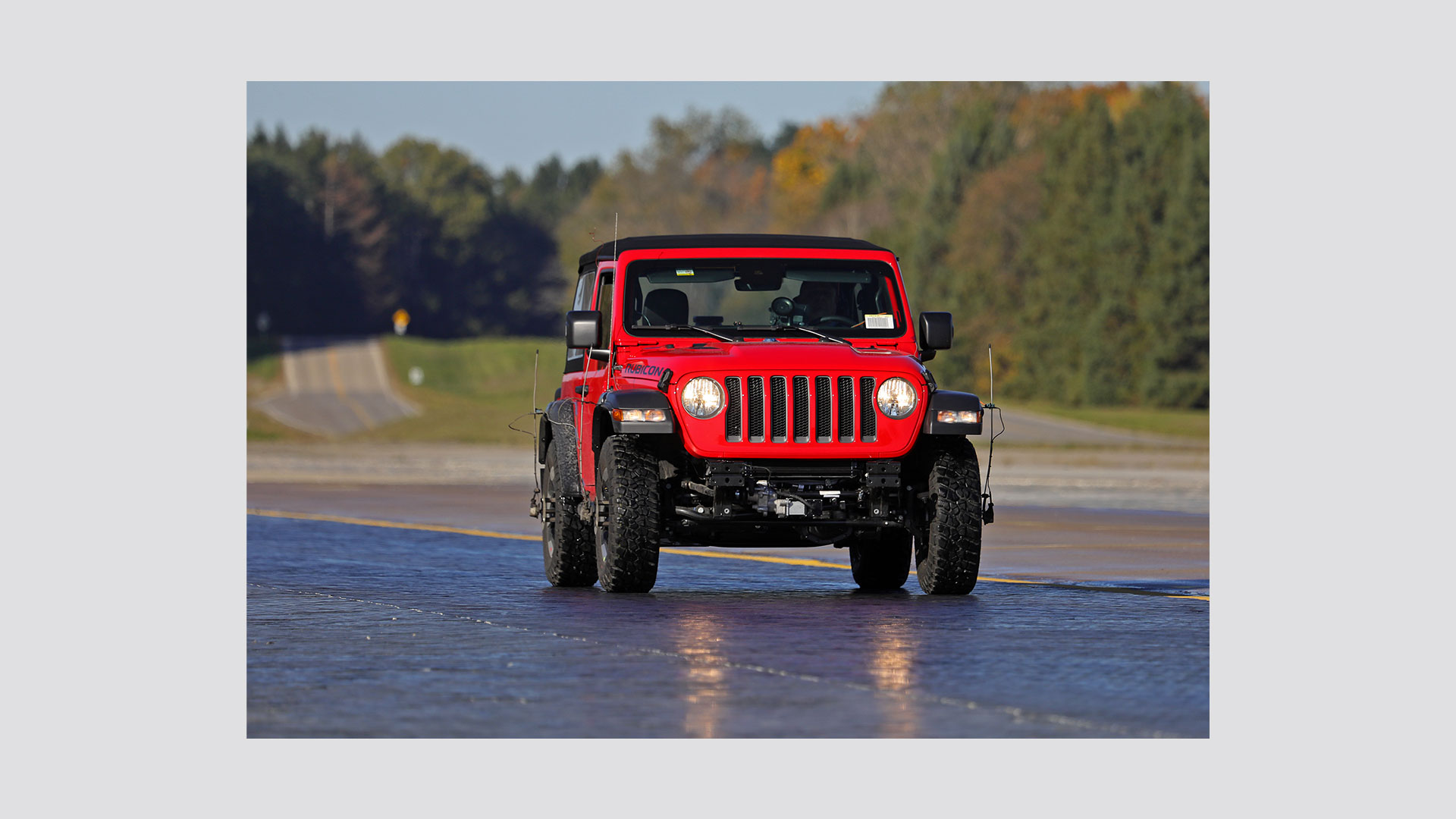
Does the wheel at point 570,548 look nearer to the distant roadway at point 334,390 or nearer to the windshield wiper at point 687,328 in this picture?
the windshield wiper at point 687,328

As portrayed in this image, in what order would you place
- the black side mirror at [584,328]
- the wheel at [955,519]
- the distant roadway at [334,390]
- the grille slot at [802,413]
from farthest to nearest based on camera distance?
the distant roadway at [334,390], the black side mirror at [584,328], the wheel at [955,519], the grille slot at [802,413]

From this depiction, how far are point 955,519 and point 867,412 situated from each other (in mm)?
981

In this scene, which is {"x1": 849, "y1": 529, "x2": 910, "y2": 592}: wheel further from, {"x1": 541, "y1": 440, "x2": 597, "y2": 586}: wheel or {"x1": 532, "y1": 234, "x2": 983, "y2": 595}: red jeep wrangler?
{"x1": 541, "y1": 440, "x2": 597, "y2": 586}: wheel

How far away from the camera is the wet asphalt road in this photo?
9305mm

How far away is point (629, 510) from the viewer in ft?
47.2

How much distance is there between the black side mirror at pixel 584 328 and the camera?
15.0 meters

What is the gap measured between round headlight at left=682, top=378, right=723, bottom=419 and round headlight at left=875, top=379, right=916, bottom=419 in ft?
3.60

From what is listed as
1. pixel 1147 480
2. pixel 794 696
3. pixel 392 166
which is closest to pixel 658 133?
pixel 392 166

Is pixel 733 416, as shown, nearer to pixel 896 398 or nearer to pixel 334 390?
pixel 896 398

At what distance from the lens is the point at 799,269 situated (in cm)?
1591

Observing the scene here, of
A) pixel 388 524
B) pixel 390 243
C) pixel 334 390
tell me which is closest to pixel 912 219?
pixel 334 390

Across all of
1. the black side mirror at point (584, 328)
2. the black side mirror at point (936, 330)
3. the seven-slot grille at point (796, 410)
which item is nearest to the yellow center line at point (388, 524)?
the black side mirror at point (584, 328)

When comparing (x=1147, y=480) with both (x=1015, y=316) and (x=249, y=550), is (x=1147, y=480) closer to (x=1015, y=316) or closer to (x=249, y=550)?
(x=249, y=550)

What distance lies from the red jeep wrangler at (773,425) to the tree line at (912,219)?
196ft
